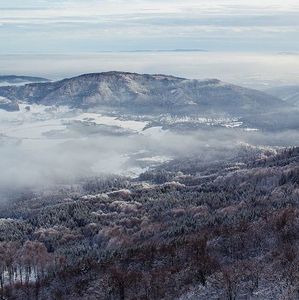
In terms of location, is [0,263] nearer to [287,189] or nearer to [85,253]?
[85,253]

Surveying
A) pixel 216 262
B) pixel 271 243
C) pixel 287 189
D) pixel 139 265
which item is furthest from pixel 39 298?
pixel 287 189

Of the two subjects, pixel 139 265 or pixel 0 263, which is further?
pixel 0 263

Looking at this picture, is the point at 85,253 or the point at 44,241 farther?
the point at 44,241

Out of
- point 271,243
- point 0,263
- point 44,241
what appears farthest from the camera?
point 44,241

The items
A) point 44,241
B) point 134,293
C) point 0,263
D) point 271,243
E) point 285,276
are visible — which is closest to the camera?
point 285,276

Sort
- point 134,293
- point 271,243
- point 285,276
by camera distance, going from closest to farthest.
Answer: point 285,276 < point 134,293 < point 271,243

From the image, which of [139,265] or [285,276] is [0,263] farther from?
[285,276]

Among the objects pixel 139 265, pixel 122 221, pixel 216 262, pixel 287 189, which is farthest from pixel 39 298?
pixel 287 189

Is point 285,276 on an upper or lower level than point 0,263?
upper

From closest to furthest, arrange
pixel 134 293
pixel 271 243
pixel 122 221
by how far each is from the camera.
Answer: pixel 134 293
pixel 271 243
pixel 122 221
